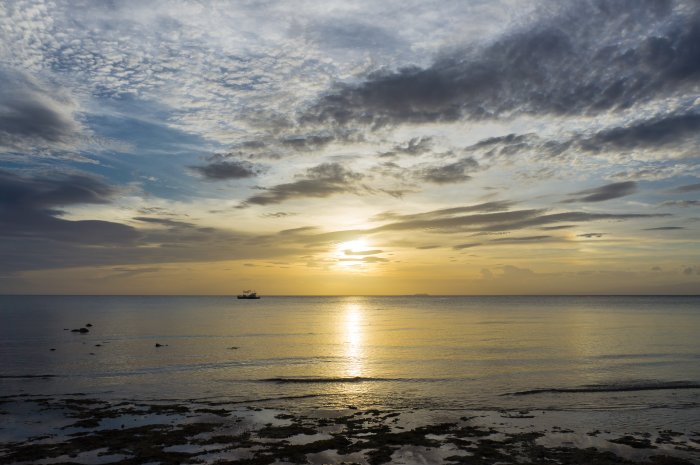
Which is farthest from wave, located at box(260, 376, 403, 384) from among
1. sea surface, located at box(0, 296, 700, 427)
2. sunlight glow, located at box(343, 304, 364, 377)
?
sunlight glow, located at box(343, 304, 364, 377)

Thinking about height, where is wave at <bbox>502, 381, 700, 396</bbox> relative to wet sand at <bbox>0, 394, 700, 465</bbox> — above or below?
above

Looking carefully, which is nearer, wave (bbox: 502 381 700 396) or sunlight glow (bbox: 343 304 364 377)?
wave (bbox: 502 381 700 396)

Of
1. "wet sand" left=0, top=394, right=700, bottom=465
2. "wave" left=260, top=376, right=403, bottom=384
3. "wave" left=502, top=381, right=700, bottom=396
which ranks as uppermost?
"wave" left=502, top=381, right=700, bottom=396

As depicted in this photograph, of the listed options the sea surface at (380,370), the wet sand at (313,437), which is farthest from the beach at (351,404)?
the sea surface at (380,370)

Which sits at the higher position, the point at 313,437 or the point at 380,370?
the point at 380,370

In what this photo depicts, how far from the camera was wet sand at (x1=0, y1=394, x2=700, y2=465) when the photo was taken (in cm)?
2514

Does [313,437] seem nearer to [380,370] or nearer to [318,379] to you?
[318,379]

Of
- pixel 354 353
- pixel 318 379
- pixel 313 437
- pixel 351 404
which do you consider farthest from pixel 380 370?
pixel 313 437

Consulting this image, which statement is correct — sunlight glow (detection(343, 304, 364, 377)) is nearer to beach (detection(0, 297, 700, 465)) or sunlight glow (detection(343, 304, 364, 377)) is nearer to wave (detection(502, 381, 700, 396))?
beach (detection(0, 297, 700, 465))

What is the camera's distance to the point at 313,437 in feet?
95.1

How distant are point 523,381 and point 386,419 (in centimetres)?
2055

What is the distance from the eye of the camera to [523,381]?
157 feet

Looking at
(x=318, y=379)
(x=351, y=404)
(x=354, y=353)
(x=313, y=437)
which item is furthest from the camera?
(x=354, y=353)

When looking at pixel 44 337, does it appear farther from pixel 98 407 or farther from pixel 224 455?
pixel 224 455
